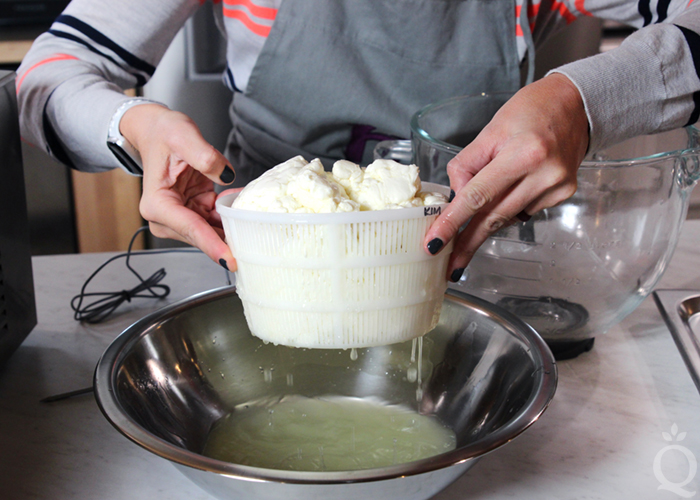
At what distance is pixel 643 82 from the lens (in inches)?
26.4

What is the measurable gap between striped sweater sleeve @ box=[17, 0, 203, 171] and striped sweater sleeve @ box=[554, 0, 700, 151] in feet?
1.85

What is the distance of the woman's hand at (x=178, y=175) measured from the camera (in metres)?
0.62

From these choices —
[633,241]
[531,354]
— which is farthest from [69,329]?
[633,241]

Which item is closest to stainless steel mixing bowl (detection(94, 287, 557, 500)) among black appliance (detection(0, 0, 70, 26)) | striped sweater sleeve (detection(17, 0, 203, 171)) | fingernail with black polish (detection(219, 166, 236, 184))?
fingernail with black polish (detection(219, 166, 236, 184))

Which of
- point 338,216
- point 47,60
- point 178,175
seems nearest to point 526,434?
point 338,216

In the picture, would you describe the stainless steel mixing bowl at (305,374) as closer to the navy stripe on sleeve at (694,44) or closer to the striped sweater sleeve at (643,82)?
the striped sweater sleeve at (643,82)

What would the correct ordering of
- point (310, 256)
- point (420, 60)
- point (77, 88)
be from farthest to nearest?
point (420, 60), point (77, 88), point (310, 256)

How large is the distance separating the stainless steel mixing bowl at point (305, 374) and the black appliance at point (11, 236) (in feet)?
0.63

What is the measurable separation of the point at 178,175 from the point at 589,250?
49cm

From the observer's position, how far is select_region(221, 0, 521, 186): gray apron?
1010 millimetres

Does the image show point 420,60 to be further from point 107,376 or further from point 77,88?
point 107,376

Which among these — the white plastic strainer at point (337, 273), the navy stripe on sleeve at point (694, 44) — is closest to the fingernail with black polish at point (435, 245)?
the white plastic strainer at point (337, 273)

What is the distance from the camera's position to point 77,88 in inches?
32.3

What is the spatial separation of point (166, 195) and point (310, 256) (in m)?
0.24
